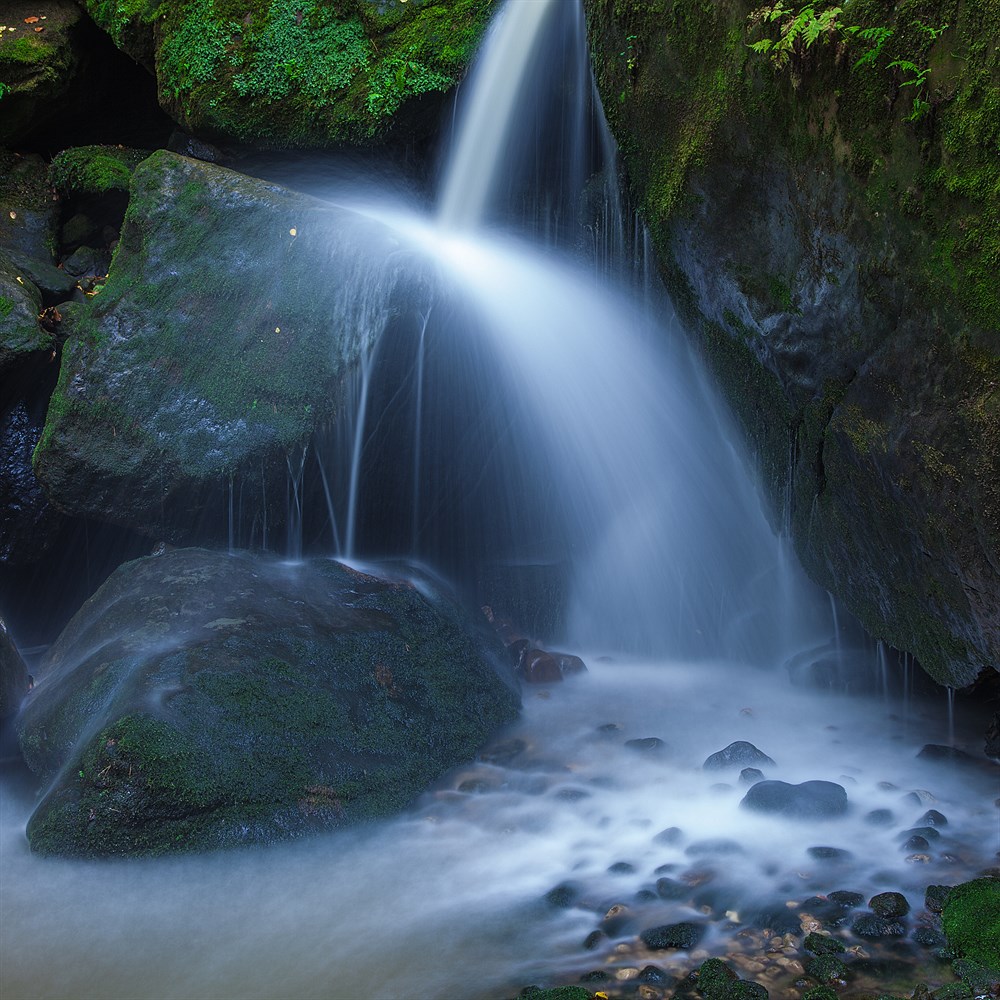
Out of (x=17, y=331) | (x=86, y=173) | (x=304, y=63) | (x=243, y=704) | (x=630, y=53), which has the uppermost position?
(x=304, y=63)

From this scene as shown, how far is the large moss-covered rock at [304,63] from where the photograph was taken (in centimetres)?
871

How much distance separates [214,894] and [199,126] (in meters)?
7.54

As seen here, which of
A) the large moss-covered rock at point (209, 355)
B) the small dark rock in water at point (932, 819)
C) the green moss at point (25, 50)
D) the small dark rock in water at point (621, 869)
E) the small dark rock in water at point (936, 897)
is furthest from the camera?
the green moss at point (25, 50)

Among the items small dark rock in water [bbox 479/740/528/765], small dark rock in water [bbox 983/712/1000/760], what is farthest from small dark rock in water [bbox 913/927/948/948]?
small dark rock in water [bbox 479/740/528/765]

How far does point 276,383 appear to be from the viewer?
683 cm

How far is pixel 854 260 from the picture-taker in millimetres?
4473

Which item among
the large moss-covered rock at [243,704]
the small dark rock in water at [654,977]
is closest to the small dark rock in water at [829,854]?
the small dark rock in water at [654,977]

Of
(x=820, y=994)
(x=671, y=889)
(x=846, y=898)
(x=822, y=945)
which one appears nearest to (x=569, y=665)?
(x=671, y=889)

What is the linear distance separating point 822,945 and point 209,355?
5557mm

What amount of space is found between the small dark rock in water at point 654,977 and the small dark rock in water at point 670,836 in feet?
3.79

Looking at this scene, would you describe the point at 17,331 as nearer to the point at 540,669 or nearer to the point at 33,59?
the point at 33,59

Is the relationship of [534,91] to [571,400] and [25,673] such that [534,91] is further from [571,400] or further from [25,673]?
[25,673]

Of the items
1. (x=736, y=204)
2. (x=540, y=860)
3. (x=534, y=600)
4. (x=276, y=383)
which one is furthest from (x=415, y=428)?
(x=540, y=860)

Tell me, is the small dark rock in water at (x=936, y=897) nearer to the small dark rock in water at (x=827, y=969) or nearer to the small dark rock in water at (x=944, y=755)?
the small dark rock in water at (x=827, y=969)
